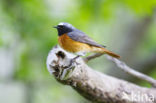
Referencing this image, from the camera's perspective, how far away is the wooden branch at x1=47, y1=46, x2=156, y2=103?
134 inches

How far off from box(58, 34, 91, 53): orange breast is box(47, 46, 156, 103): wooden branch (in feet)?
0.76

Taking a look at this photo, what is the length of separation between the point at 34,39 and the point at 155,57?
2535 millimetres

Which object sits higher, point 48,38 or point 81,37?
point 81,37

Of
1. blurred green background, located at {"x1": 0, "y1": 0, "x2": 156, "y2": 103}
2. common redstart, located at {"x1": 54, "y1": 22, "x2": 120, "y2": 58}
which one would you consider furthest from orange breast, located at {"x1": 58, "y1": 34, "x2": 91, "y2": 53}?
blurred green background, located at {"x1": 0, "y1": 0, "x2": 156, "y2": 103}

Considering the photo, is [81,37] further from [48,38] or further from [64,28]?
[48,38]

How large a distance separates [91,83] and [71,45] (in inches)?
25.1

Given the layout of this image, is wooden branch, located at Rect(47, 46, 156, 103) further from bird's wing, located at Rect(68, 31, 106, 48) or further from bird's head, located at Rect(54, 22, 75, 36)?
bird's head, located at Rect(54, 22, 75, 36)

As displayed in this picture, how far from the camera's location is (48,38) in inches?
235

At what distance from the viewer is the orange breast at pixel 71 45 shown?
4.20m

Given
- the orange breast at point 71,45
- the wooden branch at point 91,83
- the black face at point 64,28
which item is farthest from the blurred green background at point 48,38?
the wooden branch at point 91,83

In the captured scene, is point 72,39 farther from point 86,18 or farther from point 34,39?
point 86,18

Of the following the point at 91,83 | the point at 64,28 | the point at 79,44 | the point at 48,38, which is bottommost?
the point at 48,38

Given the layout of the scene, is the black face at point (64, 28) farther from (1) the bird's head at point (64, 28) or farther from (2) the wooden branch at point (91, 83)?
(2) the wooden branch at point (91, 83)

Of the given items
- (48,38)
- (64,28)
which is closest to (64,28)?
(64,28)
